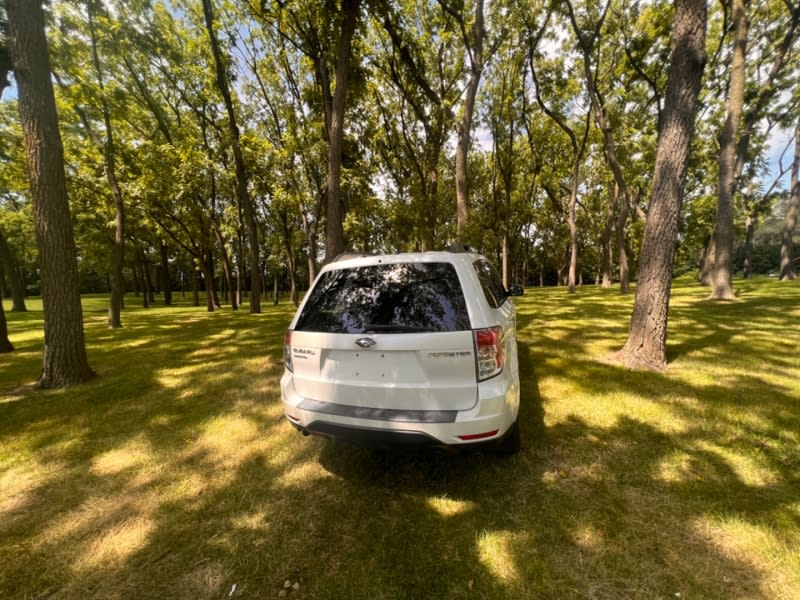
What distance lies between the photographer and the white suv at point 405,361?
237cm

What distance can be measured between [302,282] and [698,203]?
4842cm

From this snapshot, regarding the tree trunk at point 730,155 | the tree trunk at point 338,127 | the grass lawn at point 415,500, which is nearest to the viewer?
the grass lawn at point 415,500

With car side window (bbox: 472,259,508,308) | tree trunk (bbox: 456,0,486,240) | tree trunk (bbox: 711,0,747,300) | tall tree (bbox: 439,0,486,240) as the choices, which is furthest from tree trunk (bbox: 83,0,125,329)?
tree trunk (bbox: 711,0,747,300)

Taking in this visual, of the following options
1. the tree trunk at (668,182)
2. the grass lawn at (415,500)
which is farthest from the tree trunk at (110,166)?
the tree trunk at (668,182)

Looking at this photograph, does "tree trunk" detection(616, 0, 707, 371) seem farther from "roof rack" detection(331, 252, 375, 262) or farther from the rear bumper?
"roof rack" detection(331, 252, 375, 262)

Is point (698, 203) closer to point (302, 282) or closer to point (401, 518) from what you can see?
point (401, 518)

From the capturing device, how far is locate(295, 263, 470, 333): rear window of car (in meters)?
2.51

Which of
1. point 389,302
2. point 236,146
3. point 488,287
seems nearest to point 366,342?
point 389,302

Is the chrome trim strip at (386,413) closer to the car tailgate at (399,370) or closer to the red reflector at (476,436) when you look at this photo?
the car tailgate at (399,370)

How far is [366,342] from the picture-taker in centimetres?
251

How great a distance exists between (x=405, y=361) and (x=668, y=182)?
17.6 feet

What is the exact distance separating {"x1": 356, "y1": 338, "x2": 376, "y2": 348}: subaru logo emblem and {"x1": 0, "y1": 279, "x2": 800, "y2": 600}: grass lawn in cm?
135

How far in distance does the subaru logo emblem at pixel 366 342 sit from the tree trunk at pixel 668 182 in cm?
506

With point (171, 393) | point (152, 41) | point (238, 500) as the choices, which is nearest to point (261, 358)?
point (171, 393)
